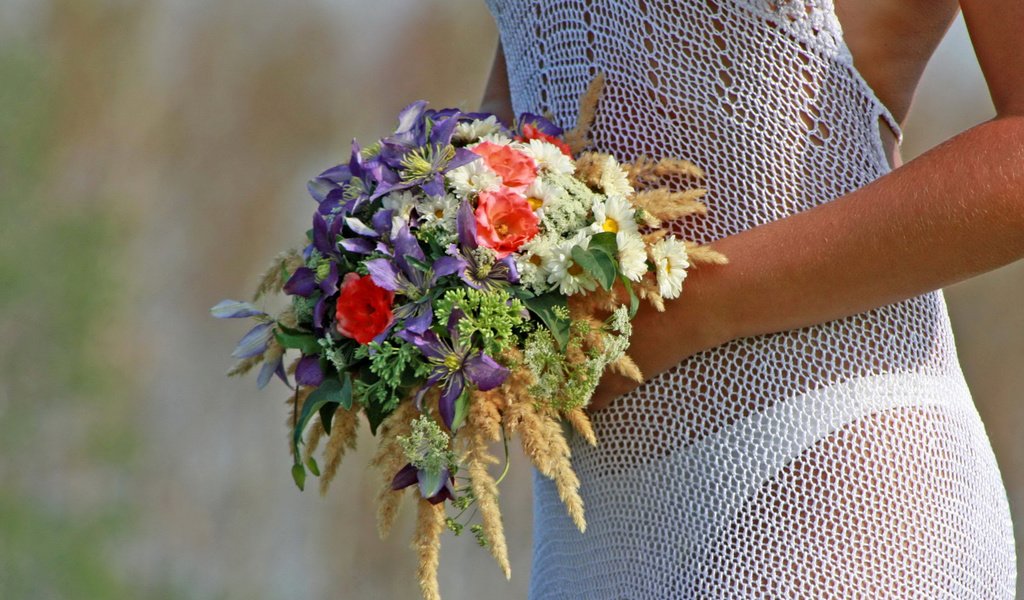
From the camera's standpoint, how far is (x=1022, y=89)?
3.23 feet

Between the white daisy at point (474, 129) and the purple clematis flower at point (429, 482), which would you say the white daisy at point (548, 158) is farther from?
the purple clematis flower at point (429, 482)

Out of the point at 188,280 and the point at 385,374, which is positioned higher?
the point at 188,280

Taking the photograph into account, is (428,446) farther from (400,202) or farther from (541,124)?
(541,124)

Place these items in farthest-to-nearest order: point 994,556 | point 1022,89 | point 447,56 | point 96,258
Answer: point 447,56 < point 96,258 < point 994,556 < point 1022,89

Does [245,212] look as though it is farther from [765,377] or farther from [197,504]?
[765,377]

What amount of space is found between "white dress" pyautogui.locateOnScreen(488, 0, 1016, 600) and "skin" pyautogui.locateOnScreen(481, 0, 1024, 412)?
0.05 m

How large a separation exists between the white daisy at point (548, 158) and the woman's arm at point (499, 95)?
1.23ft

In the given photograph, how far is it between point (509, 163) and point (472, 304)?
0.17 metres

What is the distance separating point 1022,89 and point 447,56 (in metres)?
3.77

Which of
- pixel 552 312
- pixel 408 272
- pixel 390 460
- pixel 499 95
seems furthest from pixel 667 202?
pixel 499 95

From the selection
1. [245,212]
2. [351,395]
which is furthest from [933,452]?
[245,212]

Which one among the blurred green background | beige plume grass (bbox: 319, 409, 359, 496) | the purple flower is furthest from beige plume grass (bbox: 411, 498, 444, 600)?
the blurred green background

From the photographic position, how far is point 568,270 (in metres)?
1.02

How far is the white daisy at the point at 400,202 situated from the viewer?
3.48 feet
